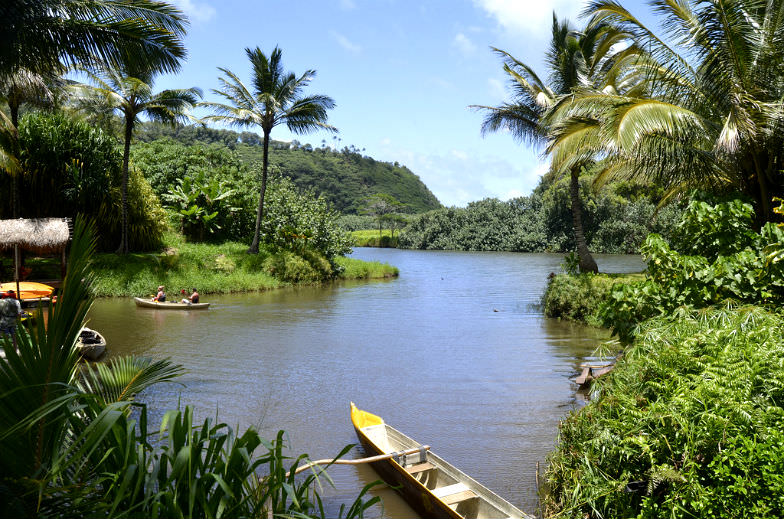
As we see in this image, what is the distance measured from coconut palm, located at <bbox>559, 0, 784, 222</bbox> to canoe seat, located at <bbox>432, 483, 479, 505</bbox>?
7055 millimetres

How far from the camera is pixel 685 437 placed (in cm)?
518

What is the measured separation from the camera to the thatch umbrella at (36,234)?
643 inches

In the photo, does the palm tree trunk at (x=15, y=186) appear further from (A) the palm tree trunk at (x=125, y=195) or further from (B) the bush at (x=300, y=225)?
(B) the bush at (x=300, y=225)

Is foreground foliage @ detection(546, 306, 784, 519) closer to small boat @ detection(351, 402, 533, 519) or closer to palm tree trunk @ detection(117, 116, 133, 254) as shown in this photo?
small boat @ detection(351, 402, 533, 519)

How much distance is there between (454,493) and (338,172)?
13005 cm

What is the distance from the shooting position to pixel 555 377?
12.6m

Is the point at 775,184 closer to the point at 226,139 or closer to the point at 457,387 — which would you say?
the point at 457,387

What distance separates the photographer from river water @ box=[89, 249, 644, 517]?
880cm

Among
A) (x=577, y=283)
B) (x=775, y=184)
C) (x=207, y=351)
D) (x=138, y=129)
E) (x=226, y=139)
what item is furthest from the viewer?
(x=226, y=139)

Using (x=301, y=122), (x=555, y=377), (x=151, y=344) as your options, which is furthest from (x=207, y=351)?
(x=301, y=122)

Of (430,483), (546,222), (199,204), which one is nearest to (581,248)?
(430,483)

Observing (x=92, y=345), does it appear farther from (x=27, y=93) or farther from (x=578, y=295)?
(x=578, y=295)

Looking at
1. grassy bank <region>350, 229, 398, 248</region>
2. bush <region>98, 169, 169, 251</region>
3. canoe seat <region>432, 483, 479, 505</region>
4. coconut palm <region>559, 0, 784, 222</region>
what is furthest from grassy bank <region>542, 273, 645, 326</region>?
grassy bank <region>350, 229, 398, 248</region>

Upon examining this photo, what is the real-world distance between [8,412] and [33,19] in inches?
242
